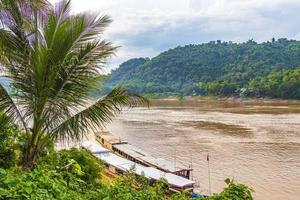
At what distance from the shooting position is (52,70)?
643 cm

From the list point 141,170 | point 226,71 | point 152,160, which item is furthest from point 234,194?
point 226,71

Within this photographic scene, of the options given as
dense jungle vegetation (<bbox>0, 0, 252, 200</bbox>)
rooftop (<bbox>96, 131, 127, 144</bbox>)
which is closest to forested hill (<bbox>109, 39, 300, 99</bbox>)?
rooftop (<bbox>96, 131, 127, 144</bbox>)

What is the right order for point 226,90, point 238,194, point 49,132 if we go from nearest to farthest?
point 238,194 < point 49,132 < point 226,90

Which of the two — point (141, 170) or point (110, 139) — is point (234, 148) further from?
point (141, 170)

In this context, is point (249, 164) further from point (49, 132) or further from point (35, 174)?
point (35, 174)

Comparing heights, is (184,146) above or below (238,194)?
below

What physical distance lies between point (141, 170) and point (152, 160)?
3.06m

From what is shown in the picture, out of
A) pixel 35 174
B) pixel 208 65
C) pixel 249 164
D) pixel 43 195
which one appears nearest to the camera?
pixel 43 195

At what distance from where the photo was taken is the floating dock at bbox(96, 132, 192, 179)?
842 inches

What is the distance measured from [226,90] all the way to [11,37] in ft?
304

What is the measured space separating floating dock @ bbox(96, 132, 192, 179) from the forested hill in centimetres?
5975

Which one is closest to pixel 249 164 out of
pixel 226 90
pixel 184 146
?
pixel 184 146

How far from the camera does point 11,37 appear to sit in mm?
6539

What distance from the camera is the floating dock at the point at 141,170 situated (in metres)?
18.6
